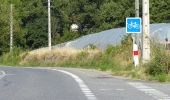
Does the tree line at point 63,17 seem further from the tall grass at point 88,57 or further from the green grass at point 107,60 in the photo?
the tall grass at point 88,57

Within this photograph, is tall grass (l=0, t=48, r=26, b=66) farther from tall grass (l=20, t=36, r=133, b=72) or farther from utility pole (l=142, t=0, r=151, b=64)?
utility pole (l=142, t=0, r=151, b=64)

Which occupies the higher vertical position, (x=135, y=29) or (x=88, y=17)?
(x=88, y=17)

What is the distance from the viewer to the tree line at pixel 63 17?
275 feet

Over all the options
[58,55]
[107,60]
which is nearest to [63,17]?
[58,55]

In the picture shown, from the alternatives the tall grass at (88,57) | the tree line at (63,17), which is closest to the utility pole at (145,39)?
the tall grass at (88,57)

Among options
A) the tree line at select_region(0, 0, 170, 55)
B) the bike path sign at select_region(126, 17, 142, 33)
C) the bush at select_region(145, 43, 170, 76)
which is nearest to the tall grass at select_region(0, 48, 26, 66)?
the tree line at select_region(0, 0, 170, 55)

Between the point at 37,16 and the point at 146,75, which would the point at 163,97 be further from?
the point at 37,16

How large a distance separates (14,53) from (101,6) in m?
23.3

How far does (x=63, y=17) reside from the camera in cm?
9231

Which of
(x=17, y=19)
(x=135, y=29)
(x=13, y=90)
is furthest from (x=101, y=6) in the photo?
(x=13, y=90)

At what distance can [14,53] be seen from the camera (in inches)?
2776

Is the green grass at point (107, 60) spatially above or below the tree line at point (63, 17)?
below

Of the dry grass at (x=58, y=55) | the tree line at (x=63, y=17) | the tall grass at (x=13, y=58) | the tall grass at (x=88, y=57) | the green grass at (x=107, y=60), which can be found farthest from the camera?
the tree line at (x=63, y=17)

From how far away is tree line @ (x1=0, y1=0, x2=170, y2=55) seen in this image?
83938 millimetres
